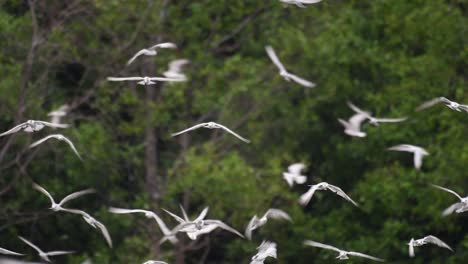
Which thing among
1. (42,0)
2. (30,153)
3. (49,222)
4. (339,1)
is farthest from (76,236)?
(339,1)

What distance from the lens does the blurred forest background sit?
728 inches

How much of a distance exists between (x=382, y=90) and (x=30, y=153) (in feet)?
15.8

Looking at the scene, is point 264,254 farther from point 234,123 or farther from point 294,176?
point 234,123

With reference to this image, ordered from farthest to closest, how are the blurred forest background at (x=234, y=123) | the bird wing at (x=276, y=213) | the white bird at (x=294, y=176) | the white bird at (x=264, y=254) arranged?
the blurred forest background at (x=234, y=123) → the white bird at (x=294, y=176) → the bird wing at (x=276, y=213) → the white bird at (x=264, y=254)

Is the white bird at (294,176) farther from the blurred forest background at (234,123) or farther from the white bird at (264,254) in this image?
the white bird at (264,254)

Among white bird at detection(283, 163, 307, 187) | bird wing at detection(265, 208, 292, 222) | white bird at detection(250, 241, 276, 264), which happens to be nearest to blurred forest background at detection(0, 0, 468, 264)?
bird wing at detection(265, 208, 292, 222)

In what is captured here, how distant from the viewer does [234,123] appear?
63.8 feet

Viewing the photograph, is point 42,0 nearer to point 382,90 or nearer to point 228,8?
point 228,8

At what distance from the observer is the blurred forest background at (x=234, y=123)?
60.6 feet

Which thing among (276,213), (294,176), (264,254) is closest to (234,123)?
(294,176)

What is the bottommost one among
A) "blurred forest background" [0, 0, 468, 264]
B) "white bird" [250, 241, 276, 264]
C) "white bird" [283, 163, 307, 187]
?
"blurred forest background" [0, 0, 468, 264]

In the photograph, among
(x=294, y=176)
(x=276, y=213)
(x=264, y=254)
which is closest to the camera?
(x=264, y=254)

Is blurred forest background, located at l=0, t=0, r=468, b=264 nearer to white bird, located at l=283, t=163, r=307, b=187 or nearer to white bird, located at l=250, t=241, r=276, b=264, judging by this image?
white bird, located at l=283, t=163, r=307, b=187

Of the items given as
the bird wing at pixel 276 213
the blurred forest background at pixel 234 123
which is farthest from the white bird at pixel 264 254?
the blurred forest background at pixel 234 123
